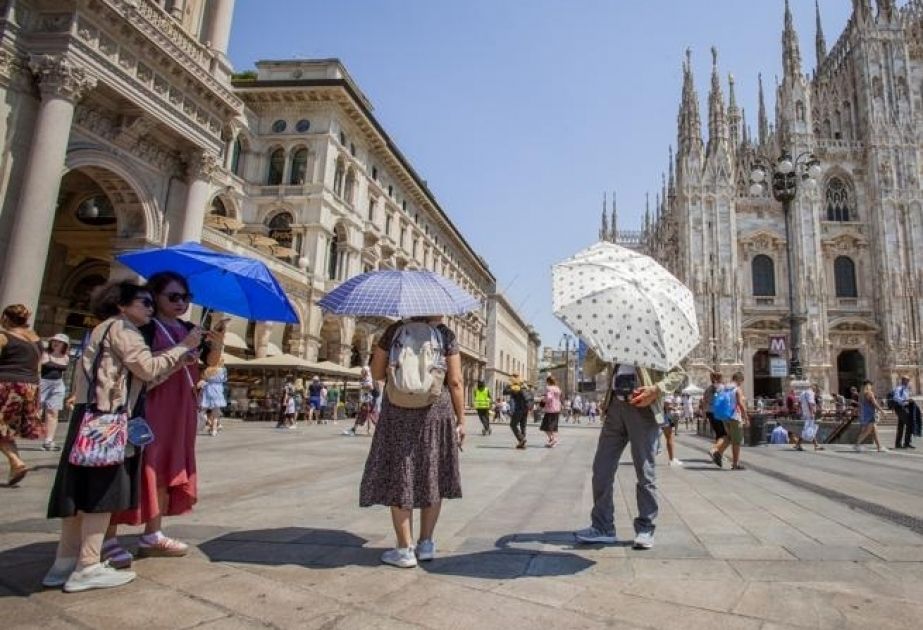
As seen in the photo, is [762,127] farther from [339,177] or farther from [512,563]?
[512,563]

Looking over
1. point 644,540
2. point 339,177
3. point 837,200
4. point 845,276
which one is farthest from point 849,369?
point 644,540

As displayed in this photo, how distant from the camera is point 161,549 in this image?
3320 millimetres

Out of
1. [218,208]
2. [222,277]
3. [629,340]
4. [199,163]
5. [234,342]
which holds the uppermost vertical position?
[218,208]

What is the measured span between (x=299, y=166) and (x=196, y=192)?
11413 mm

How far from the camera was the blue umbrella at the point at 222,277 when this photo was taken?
364 centimetres

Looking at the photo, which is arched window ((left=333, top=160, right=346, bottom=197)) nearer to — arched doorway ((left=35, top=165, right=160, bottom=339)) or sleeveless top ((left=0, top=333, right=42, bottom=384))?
arched doorway ((left=35, top=165, right=160, bottom=339))

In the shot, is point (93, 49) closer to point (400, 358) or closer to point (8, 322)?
point (8, 322)

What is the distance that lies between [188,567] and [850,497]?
643 centimetres

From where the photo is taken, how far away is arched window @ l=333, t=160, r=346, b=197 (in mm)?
26734

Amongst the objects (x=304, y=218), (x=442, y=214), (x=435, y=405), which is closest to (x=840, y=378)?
(x=442, y=214)

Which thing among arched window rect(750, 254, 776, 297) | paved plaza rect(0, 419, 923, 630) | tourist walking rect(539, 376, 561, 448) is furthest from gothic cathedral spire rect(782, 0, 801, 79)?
paved plaza rect(0, 419, 923, 630)

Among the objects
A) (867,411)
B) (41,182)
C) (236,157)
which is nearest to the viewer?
(41,182)

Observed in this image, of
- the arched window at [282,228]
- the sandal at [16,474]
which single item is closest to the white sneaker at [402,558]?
the sandal at [16,474]

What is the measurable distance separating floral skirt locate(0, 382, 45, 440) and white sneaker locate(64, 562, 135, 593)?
3.63 m
